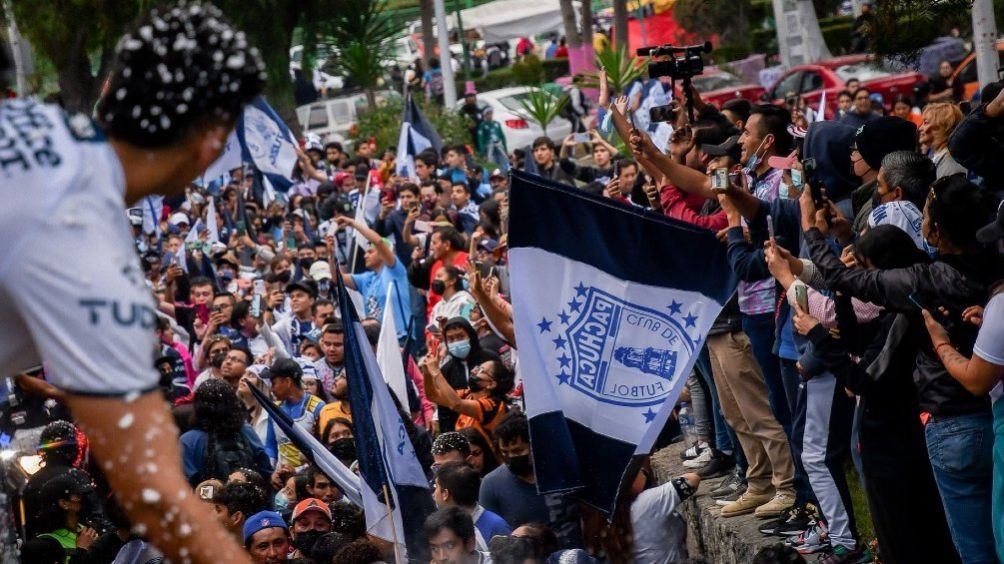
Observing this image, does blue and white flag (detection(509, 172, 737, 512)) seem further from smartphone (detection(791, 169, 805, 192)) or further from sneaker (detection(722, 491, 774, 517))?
sneaker (detection(722, 491, 774, 517))

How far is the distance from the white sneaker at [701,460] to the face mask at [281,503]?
2.40 metres

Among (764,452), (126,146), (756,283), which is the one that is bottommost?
(764,452)

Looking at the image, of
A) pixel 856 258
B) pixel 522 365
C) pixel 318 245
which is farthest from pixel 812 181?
pixel 318 245

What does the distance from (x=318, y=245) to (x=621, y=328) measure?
34.0ft

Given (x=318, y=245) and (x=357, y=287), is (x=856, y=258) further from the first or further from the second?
(x=318, y=245)

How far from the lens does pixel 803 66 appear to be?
2566cm

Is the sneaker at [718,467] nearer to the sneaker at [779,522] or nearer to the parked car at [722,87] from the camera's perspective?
the sneaker at [779,522]

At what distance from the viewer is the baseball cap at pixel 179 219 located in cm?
2398

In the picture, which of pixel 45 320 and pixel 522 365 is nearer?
pixel 45 320

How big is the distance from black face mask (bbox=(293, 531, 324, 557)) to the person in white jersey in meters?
5.37

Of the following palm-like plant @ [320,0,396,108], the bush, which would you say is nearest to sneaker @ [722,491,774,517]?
the bush

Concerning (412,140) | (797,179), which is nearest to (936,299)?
(797,179)

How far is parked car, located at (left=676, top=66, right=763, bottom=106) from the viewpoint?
28.0 meters

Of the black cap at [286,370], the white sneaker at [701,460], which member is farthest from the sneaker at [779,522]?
the black cap at [286,370]
